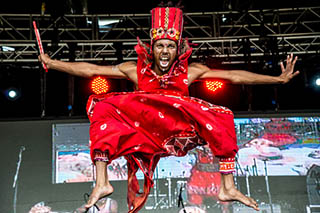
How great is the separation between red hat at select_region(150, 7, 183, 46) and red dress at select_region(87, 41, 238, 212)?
0.27 meters

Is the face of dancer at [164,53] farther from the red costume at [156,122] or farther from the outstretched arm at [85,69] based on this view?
the outstretched arm at [85,69]

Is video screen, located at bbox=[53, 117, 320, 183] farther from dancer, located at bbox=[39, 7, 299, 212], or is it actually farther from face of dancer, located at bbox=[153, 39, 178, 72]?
face of dancer, located at bbox=[153, 39, 178, 72]

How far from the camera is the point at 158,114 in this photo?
2312 mm

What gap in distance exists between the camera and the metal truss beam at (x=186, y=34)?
5887 millimetres

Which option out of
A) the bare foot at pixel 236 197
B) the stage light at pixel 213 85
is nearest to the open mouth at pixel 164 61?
the bare foot at pixel 236 197

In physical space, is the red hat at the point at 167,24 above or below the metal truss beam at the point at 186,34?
below

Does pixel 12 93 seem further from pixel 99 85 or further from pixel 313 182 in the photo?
pixel 313 182

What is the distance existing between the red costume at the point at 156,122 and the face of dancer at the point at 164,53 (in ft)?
0.11

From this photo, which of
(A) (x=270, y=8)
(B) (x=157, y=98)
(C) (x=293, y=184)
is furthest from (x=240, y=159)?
(B) (x=157, y=98)

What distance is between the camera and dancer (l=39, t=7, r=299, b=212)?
2176mm

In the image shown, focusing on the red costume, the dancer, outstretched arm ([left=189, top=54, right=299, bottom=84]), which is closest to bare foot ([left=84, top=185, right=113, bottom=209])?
the dancer

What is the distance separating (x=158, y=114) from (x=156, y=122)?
0.17ft

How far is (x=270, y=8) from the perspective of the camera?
245 inches

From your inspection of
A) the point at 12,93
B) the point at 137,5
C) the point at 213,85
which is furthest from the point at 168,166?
the point at 12,93
